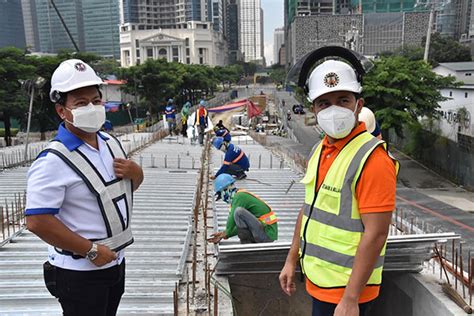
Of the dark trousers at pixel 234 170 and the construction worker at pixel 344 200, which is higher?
the construction worker at pixel 344 200

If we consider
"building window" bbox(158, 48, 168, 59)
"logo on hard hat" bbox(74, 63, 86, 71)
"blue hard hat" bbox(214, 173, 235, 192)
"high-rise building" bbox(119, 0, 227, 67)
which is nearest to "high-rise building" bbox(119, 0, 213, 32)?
"high-rise building" bbox(119, 0, 227, 67)

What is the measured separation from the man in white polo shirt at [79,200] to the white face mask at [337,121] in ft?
3.78

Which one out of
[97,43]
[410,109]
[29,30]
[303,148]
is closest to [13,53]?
[303,148]

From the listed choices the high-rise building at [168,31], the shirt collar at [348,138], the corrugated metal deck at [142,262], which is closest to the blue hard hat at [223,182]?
the corrugated metal deck at [142,262]

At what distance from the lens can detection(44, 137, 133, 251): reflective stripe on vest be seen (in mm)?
2203

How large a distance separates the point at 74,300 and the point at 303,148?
858 inches

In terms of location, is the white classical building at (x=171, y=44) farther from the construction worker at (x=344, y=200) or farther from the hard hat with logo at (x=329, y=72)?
the construction worker at (x=344, y=200)

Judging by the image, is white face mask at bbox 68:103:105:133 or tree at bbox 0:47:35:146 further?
tree at bbox 0:47:35:146

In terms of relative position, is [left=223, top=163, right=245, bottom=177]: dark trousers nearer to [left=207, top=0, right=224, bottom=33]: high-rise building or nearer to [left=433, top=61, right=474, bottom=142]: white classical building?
[left=433, top=61, right=474, bottom=142]: white classical building

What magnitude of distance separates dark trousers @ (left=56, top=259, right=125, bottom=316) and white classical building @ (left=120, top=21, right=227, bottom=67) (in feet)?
339

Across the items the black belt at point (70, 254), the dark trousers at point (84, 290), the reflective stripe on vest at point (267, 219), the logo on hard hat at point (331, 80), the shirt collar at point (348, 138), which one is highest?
the logo on hard hat at point (331, 80)

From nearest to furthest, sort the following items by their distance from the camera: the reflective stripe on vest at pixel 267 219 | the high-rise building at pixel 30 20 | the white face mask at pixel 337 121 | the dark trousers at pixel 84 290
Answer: the white face mask at pixel 337 121 < the dark trousers at pixel 84 290 < the reflective stripe on vest at pixel 267 219 < the high-rise building at pixel 30 20

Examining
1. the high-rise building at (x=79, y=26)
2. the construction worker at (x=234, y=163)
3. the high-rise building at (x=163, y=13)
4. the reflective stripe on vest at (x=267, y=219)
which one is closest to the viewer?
the reflective stripe on vest at (x=267, y=219)

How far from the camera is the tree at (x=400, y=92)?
1853 centimetres
